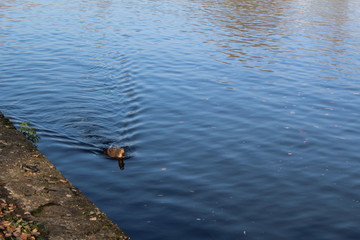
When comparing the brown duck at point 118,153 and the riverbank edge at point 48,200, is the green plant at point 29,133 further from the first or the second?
the brown duck at point 118,153

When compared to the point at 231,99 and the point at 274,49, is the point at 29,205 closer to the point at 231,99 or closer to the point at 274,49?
the point at 231,99

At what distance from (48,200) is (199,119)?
733 centimetres

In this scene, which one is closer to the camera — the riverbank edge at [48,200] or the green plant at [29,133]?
the riverbank edge at [48,200]

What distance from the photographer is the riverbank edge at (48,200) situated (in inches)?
301

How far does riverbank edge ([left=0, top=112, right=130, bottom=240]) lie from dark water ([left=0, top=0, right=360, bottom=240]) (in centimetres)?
93

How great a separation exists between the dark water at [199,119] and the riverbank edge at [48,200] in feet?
3.04

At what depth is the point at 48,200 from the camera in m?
8.45

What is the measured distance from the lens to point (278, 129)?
14391 millimetres

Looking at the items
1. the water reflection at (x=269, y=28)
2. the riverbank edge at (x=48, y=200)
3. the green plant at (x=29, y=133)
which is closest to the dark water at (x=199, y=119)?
the water reflection at (x=269, y=28)

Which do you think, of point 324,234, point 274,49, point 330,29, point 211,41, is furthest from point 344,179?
point 330,29

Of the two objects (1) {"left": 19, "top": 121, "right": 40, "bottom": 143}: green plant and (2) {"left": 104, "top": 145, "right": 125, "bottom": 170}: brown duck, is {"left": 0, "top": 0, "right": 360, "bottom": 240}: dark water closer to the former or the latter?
(2) {"left": 104, "top": 145, "right": 125, "bottom": 170}: brown duck

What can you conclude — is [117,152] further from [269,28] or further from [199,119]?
[269,28]

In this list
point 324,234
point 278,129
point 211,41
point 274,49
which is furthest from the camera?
point 211,41

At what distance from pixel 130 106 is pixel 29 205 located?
8002 mm
